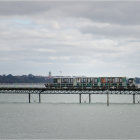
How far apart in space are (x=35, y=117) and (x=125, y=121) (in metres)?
20.2

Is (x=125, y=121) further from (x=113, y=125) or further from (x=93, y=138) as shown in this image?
(x=93, y=138)

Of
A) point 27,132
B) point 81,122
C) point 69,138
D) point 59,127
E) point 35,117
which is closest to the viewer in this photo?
point 69,138

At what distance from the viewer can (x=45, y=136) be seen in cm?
6444

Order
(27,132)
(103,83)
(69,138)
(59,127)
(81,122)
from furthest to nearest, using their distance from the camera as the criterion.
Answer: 1. (103,83)
2. (81,122)
3. (59,127)
4. (27,132)
5. (69,138)

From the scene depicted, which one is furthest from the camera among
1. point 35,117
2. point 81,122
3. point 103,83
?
point 103,83

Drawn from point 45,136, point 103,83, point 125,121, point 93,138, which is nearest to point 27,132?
point 45,136

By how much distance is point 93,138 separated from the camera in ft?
206

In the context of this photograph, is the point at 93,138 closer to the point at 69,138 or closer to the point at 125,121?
the point at 69,138

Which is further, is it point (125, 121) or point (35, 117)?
point (35, 117)

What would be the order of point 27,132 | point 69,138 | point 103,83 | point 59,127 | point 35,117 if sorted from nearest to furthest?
point 69,138 < point 27,132 < point 59,127 < point 35,117 < point 103,83

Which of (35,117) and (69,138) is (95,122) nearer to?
(35,117)

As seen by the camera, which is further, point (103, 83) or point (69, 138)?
point (103, 83)

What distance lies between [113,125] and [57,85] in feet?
287

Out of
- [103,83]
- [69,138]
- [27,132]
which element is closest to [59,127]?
[27,132]
